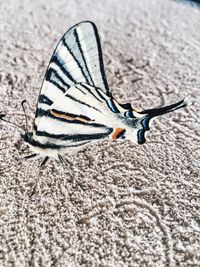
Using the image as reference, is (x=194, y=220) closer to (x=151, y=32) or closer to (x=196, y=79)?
(x=196, y=79)

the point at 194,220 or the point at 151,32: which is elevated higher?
the point at 151,32

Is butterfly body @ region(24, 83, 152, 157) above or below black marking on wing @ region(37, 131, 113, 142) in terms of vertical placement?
above

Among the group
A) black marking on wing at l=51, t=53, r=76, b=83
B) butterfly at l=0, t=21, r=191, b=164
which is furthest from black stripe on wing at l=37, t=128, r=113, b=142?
black marking on wing at l=51, t=53, r=76, b=83

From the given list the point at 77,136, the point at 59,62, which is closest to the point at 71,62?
the point at 59,62

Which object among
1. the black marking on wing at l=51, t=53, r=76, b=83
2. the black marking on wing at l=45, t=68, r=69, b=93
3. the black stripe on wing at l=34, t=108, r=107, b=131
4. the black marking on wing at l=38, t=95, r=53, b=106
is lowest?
the black stripe on wing at l=34, t=108, r=107, b=131

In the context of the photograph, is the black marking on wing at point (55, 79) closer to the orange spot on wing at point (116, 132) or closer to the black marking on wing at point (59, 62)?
the black marking on wing at point (59, 62)

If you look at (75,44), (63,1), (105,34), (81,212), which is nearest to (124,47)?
(105,34)

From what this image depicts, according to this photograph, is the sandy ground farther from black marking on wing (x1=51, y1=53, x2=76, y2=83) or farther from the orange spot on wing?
black marking on wing (x1=51, y1=53, x2=76, y2=83)

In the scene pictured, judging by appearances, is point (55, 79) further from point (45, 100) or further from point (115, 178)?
point (115, 178)
